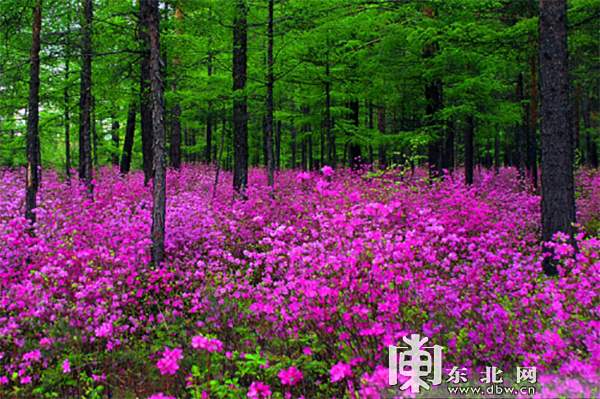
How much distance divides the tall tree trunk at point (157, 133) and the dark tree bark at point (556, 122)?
595 cm

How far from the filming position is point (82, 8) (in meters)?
9.24

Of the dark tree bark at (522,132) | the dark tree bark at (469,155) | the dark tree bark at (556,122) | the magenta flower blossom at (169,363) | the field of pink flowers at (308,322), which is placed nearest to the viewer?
the magenta flower blossom at (169,363)

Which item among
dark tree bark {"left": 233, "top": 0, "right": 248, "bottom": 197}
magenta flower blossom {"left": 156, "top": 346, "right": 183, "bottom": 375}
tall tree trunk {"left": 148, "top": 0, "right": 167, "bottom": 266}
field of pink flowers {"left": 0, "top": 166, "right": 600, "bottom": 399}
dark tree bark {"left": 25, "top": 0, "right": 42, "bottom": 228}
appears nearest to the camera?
magenta flower blossom {"left": 156, "top": 346, "right": 183, "bottom": 375}

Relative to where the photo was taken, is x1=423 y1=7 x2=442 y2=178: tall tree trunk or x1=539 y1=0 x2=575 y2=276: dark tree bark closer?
x1=539 y1=0 x2=575 y2=276: dark tree bark

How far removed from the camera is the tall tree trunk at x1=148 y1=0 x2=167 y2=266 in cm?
636

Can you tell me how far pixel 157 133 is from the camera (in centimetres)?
648

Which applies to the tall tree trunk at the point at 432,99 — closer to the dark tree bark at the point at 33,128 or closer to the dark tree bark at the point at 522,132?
the dark tree bark at the point at 522,132

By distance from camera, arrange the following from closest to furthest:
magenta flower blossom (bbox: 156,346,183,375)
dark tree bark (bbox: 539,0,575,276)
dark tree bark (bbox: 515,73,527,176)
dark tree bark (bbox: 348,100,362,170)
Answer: magenta flower blossom (bbox: 156,346,183,375) < dark tree bark (bbox: 539,0,575,276) < dark tree bark (bbox: 348,100,362,170) < dark tree bark (bbox: 515,73,527,176)

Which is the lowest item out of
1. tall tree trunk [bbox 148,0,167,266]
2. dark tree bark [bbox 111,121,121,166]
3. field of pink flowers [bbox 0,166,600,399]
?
field of pink flowers [bbox 0,166,600,399]

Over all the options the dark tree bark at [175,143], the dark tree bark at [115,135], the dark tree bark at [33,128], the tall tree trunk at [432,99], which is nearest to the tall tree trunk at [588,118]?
the tall tree trunk at [432,99]

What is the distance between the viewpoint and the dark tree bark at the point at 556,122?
559cm

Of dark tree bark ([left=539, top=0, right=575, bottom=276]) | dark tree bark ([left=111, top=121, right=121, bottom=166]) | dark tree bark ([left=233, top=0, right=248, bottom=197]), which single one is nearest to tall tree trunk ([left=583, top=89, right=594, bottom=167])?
dark tree bark ([left=233, top=0, right=248, bottom=197])

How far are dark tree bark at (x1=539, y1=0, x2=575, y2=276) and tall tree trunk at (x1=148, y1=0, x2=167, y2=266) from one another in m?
5.95

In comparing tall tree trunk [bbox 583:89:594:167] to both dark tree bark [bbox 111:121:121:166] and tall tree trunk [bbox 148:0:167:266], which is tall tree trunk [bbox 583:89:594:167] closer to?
tall tree trunk [bbox 148:0:167:266]
